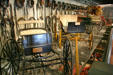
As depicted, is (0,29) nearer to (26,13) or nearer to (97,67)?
(26,13)

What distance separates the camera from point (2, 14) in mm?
3268

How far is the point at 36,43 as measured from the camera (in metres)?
2.58

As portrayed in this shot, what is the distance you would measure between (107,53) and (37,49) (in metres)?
1.58

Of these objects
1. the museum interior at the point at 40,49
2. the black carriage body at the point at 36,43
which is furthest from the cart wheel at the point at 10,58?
the black carriage body at the point at 36,43

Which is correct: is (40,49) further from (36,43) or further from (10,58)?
(10,58)

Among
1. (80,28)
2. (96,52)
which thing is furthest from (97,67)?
(80,28)

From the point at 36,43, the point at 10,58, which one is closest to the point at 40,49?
the point at 36,43

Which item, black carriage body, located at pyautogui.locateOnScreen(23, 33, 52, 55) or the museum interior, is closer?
the museum interior

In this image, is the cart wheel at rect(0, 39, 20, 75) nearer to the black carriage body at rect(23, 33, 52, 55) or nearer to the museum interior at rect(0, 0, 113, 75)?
the museum interior at rect(0, 0, 113, 75)

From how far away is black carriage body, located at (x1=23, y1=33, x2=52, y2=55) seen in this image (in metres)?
2.50

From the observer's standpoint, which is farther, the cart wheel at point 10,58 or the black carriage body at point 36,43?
the black carriage body at point 36,43

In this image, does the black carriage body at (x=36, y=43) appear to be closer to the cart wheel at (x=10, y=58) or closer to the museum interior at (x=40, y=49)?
the museum interior at (x=40, y=49)

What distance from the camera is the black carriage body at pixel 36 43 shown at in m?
2.50

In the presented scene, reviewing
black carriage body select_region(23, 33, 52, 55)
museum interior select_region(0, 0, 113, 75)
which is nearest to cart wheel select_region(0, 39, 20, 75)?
museum interior select_region(0, 0, 113, 75)
